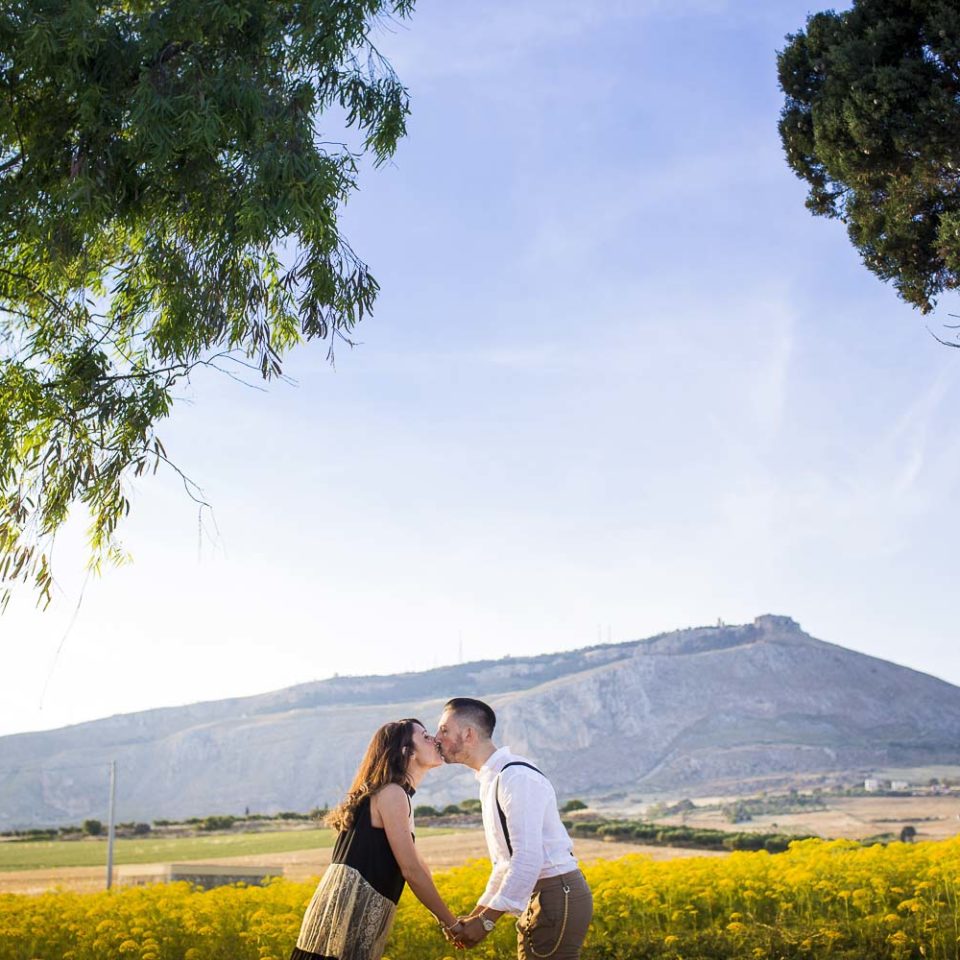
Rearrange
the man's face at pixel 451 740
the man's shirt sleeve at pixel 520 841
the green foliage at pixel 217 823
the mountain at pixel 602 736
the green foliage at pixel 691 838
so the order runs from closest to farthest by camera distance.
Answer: the man's shirt sleeve at pixel 520 841 < the man's face at pixel 451 740 < the green foliage at pixel 691 838 < the green foliage at pixel 217 823 < the mountain at pixel 602 736

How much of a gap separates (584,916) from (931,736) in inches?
5219

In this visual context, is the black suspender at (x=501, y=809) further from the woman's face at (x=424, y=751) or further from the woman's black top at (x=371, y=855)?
the woman's black top at (x=371, y=855)

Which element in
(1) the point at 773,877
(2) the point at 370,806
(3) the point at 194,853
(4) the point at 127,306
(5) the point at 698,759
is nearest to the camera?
(2) the point at 370,806

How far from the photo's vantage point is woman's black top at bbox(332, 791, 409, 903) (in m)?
3.31

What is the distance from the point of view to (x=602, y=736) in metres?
127

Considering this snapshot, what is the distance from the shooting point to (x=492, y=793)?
133 inches

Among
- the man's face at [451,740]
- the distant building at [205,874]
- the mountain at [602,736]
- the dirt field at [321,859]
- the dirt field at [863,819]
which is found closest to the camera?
the man's face at [451,740]

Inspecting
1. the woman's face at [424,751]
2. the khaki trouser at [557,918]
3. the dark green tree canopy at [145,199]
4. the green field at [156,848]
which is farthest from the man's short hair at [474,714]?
the green field at [156,848]

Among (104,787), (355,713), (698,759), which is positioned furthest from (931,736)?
(104,787)

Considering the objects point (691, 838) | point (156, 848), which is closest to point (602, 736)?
point (156, 848)

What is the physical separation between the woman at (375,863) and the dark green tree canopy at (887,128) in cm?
616

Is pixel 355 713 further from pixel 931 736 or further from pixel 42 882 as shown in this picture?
pixel 42 882

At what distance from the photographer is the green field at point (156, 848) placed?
25047 millimetres

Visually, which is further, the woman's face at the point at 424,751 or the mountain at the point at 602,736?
the mountain at the point at 602,736
